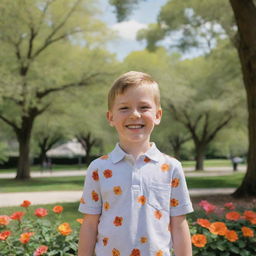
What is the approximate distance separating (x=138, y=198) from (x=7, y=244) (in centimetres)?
232

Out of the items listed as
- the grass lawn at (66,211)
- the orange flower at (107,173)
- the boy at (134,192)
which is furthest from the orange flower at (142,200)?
the grass lawn at (66,211)

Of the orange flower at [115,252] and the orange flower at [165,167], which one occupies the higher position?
the orange flower at [165,167]

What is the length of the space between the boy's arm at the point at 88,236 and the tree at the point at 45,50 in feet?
48.5

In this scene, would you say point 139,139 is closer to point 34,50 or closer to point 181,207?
point 181,207

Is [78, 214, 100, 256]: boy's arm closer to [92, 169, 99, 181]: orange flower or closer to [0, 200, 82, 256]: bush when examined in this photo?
[92, 169, 99, 181]: orange flower

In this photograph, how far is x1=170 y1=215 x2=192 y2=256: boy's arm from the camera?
2.16m

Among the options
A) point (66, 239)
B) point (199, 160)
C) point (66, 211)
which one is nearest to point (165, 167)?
point (66, 239)

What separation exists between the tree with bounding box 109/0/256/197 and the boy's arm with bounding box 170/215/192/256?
820cm

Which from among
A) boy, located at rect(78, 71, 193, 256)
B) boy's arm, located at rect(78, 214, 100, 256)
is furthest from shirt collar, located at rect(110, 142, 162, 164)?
boy's arm, located at rect(78, 214, 100, 256)

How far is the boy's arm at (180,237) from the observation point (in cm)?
216

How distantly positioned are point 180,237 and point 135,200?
0.34 m

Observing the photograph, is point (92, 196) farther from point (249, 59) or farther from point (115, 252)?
point (249, 59)

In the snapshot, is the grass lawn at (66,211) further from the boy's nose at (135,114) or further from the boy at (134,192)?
the boy's nose at (135,114)

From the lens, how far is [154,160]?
2193 millimetres
